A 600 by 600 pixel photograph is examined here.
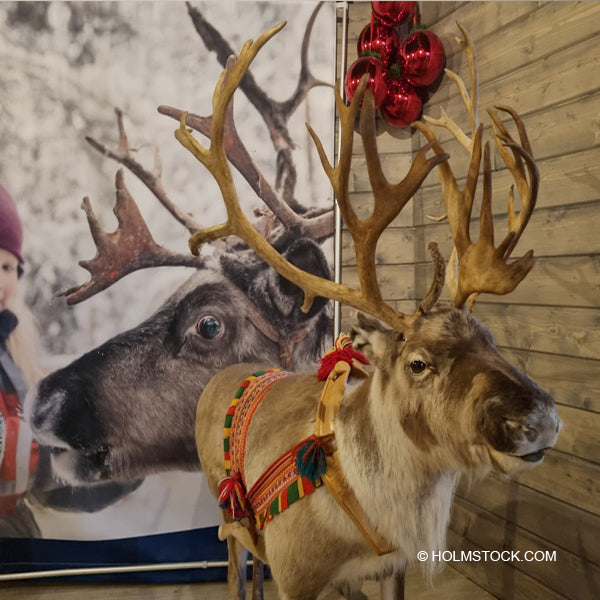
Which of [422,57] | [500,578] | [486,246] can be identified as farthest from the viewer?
[422,57]

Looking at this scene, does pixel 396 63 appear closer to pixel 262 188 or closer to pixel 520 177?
pixel 262 188

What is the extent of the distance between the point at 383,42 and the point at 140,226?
1253 millimetres

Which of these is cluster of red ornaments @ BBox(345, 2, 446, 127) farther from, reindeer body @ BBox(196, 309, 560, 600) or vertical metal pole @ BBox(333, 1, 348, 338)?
reindeer body @ BBox(196, 309, 560, 600)

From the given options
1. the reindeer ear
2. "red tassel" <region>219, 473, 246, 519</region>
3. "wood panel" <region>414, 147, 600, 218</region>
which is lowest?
"red tassel" <region>219, 473, 246, 519</region>

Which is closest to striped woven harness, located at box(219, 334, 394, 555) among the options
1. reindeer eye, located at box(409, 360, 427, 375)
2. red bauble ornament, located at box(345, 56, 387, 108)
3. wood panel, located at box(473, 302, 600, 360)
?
reindeer eye, located at box(409, 360, 427, 375)

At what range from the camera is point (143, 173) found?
2.43 m

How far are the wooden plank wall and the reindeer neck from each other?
0.70m

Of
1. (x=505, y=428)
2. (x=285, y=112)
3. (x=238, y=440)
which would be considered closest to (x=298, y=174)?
(x=285, y=112)

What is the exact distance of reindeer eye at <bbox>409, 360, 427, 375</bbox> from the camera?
48.4 inches

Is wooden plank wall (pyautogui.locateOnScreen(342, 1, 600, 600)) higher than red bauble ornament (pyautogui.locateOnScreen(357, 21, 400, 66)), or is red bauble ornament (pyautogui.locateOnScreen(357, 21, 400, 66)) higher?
red bauble ornament (pyautogui.locateOnScreen(357, 21, 400, 66))

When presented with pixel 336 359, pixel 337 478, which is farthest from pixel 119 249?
pixel 337 478

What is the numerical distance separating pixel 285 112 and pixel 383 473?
1.67 metres

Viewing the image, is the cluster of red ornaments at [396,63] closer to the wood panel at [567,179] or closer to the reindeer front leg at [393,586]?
the wood panel at [567,179]

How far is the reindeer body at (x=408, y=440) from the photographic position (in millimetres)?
1076
